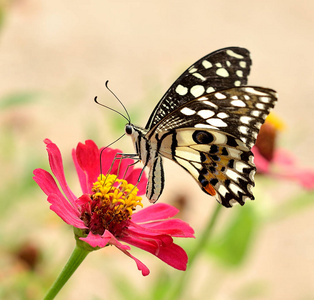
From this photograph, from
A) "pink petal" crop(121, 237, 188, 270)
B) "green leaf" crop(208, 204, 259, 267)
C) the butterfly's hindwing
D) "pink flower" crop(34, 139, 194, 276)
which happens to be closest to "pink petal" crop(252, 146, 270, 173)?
"green leaf" crop(208, 204, 259, 267)

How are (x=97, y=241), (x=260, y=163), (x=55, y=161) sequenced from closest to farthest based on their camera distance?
(x=97, y=241) < (x=55, y=161) < (x=260, y=163)

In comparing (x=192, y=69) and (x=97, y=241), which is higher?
(x=192, y=69)

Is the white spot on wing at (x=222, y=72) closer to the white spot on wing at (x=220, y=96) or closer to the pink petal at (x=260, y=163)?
the white spot on wing at (x=220, y=96)

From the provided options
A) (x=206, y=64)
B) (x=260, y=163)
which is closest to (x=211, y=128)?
(x=206, y=64)

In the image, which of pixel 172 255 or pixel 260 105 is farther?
pixel 260 105

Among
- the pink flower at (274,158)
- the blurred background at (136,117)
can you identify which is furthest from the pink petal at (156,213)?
the pink flower at (274,158)

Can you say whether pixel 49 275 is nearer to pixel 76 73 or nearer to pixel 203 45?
pixel 76 73

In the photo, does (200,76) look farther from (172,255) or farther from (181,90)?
(172,255)
